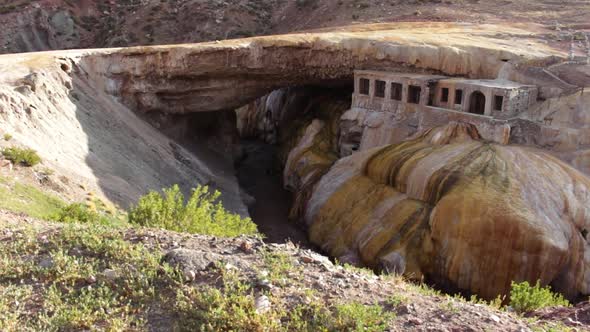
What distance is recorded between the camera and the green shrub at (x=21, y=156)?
17.8 m

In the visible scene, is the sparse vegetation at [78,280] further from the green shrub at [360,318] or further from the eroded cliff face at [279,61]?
the eroded cliff face at [279,61]

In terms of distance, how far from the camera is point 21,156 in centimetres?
1803

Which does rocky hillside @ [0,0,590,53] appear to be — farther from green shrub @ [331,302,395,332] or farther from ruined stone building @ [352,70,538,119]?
green shrub @ [331,302,395,332]

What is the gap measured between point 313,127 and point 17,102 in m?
16.7

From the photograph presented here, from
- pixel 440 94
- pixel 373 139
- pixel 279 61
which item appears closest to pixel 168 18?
pixel 279 61

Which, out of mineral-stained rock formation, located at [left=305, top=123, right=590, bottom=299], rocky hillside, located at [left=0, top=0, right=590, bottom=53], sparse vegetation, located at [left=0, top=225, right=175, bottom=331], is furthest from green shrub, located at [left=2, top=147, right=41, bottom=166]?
rocky hillside, located at [left=0, top=0, right=590, bottom=53]

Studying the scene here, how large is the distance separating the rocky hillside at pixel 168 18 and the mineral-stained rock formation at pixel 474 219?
78.1 ft

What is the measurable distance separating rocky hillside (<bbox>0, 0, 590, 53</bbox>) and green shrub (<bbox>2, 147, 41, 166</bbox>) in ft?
98.9

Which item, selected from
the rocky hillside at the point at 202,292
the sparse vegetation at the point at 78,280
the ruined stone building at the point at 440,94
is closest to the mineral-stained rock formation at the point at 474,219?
the ruined stone building at the point at 440,94

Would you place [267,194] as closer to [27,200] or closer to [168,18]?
[27,200]

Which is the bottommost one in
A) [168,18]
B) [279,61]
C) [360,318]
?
[360,318]

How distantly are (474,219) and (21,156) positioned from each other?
49.6 ft

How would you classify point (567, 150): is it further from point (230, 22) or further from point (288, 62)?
point (230, 22)

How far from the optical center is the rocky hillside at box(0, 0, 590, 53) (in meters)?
46.8
